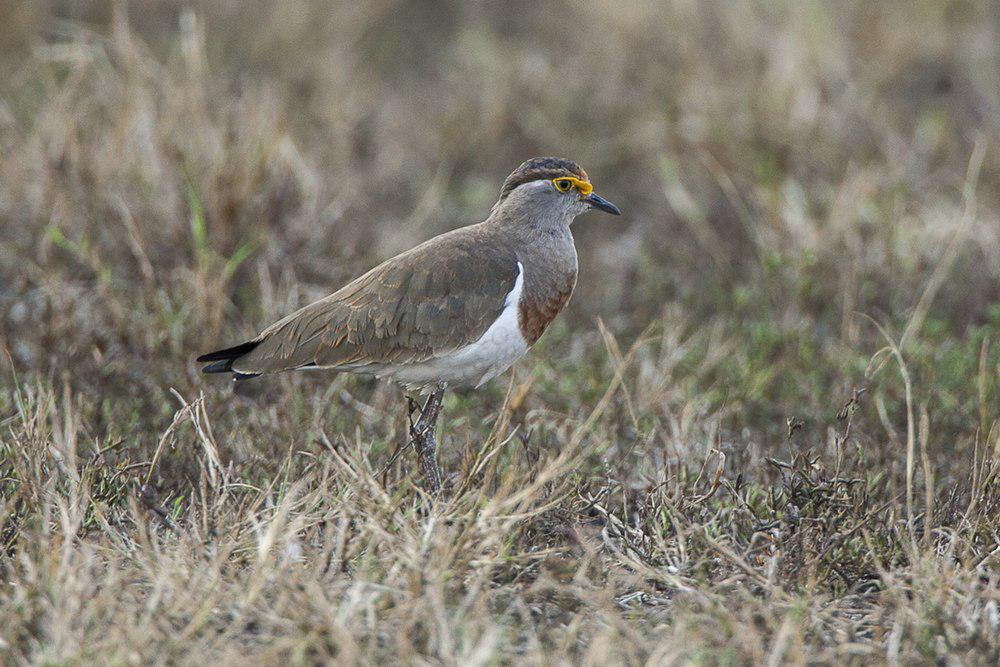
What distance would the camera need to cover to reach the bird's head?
4.41 metres

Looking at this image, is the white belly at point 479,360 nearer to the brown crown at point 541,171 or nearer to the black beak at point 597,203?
the brown crown at point 541,171

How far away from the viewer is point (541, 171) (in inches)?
175

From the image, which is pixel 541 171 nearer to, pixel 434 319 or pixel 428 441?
pixel 434 319

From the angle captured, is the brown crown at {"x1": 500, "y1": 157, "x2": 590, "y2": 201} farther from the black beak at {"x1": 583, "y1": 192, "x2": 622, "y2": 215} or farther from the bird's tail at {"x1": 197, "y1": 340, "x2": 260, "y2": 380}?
the bird's tail at {"x1": 197, "y1": 340, "x2": 260, "y2": 380}

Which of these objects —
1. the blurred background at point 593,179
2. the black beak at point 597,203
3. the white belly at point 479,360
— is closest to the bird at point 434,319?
the white belly at point 479,360

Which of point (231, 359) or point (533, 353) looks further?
point (533, 353)

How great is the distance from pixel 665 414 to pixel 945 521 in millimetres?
1122

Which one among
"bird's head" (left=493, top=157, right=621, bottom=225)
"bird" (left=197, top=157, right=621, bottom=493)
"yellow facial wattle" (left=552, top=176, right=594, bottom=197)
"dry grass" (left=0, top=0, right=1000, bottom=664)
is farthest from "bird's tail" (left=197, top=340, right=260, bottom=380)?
"yellow facial wattle" (left=552, top=176, right=594, bottom=197)

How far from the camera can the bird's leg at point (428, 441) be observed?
13.0 ft

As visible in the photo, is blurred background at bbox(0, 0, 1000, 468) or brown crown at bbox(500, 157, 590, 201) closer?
brown crown at bbox(500, 157, 590, 201)

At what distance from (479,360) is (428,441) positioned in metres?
0.33

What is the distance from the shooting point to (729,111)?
7125mm

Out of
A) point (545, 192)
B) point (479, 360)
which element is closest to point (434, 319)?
point (479, 360)

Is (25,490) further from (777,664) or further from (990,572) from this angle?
(990,572)
